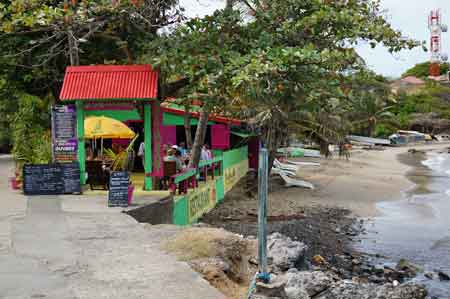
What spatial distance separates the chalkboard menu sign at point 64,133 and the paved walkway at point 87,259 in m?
2.92

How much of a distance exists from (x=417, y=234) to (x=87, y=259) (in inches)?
454

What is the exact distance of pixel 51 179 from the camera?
44.3 feet

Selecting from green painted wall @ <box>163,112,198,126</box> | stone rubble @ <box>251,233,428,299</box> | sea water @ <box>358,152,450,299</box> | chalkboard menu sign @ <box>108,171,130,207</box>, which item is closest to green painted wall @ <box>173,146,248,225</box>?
chalkboard menu sign @ <box>108,171,130,207</box>

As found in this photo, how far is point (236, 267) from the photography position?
830 cm

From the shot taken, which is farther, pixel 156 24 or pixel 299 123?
pixel 299 123

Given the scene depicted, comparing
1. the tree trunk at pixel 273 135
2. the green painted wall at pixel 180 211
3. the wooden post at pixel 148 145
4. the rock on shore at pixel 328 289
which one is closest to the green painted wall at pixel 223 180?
the green painted wall at pixel 180 211

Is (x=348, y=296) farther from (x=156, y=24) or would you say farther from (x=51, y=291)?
(x=156, y=24)

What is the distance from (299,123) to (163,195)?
34.7ft

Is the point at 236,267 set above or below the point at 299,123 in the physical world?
below

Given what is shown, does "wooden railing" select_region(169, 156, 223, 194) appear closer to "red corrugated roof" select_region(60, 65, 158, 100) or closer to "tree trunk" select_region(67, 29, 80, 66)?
"red corrugated roof" select_region(60, 65, 158, 100)

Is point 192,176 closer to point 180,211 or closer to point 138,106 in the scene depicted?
point 180,211

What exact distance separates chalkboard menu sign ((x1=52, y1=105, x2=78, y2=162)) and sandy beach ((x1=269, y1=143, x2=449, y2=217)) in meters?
7.16

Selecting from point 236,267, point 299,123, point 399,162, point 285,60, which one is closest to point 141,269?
point 236,267

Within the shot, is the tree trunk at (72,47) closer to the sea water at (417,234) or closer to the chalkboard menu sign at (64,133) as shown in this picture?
the chalkboard menu sign at (64,133)
